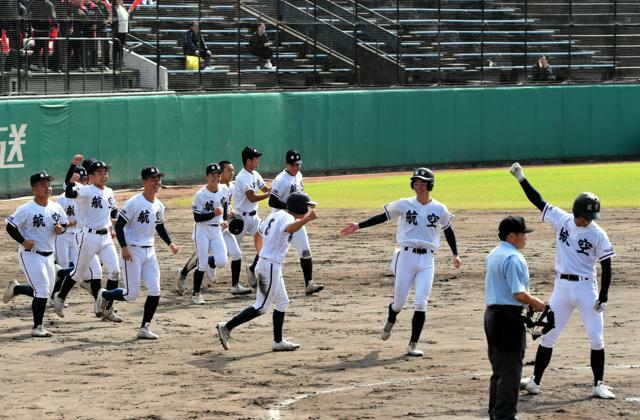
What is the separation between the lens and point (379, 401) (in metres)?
10.4

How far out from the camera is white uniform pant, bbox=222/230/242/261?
16.4 metres

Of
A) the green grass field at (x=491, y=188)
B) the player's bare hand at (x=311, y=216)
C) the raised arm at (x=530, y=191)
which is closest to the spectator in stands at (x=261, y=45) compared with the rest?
the green grass field at (x=491, y=188)

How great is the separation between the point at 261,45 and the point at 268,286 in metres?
21.3

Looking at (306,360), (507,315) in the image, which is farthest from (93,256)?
(507,315)

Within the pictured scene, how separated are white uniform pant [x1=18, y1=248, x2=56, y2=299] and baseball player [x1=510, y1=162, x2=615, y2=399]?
5.60 m

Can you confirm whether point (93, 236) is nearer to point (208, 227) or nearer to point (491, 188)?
point (208, 227)

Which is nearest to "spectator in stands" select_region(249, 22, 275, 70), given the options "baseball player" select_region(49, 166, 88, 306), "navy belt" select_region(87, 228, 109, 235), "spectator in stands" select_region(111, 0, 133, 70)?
"spectator in stands" select_region(111, 0, 133, 70)

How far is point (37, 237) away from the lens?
13.4m

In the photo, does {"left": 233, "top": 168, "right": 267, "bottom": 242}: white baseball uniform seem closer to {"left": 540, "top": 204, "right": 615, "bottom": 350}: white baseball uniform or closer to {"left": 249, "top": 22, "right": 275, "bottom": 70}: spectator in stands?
{"left": 540, "top": 204, "right": 615, "bottom": 350}: white baseball uniform

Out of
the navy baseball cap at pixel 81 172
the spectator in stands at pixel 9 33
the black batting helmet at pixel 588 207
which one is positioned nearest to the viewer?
the black batting helmet at pixel 588 207

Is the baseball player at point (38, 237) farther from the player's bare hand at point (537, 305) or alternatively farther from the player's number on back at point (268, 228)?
the player's bare hand at point (537, 305)

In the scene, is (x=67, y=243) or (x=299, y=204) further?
(x=67, y=243)

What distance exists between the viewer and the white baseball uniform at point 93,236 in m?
14.4

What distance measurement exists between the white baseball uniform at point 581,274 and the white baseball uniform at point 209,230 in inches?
243
